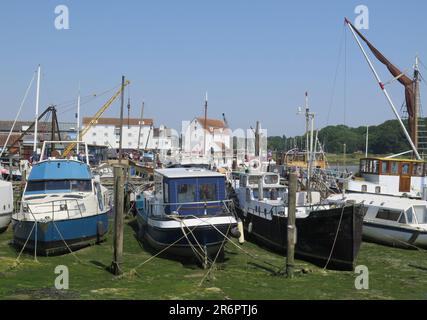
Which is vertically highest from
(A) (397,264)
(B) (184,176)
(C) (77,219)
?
(B) (184,176)

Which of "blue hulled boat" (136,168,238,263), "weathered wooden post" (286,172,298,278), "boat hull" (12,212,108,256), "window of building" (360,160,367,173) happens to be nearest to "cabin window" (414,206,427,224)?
"blue hulled boat" (136,168,238,263)

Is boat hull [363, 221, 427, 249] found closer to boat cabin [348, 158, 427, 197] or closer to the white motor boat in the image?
boat cabin [348, 158, 427, 197]

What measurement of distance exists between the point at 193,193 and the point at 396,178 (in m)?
18.2

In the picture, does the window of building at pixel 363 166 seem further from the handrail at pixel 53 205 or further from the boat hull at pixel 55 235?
the handrail at pixel 53 205

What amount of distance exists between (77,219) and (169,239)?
4.09 metres

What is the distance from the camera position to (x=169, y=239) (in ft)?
62.3

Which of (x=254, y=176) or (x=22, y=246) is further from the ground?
(x=254, y=176)

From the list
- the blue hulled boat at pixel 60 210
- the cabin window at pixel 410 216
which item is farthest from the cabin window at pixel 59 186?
the cabin window at pixel 410 216

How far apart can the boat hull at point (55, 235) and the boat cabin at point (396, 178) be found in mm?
18780

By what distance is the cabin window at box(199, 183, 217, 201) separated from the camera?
20047 mm

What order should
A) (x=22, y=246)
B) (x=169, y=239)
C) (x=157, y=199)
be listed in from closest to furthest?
1. (x=169, y=239)
2. (x=22, y=246)
3. (x=157, y=199)

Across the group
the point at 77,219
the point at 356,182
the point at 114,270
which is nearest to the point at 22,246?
the point at 77,219
